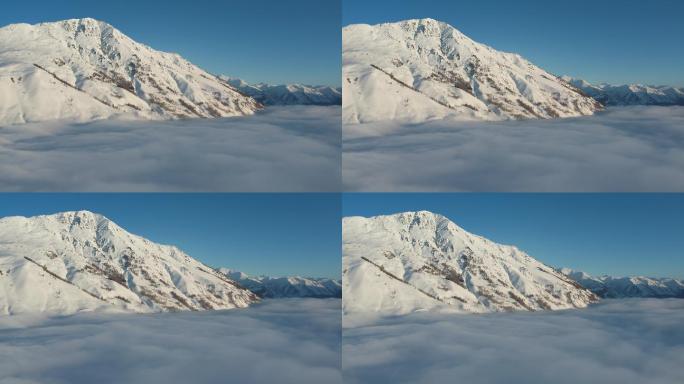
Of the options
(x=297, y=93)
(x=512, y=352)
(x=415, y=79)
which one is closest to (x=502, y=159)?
(x=297, y=93)

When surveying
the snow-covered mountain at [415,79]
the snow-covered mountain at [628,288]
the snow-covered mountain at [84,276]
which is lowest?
the snow-covered mountain at [628,288]

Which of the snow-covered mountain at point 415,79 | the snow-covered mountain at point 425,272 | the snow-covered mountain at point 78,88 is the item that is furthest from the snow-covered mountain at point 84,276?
the snow-covered mountain at point 415,79

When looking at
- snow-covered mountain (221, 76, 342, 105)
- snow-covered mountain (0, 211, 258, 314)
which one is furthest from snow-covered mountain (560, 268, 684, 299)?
snow-covered mountain (0, 211, 258, 314)

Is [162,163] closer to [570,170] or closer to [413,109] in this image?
[570,170]

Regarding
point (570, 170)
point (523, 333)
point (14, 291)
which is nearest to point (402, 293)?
point (523, 333)

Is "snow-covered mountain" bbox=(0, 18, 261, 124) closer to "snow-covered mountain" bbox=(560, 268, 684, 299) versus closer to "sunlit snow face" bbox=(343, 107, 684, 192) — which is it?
"sunlit snow face" bbox=(343, 107, 684, 192)

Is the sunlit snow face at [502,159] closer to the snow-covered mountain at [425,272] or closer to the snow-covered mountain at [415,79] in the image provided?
the snow-covered mountain at [415,79]

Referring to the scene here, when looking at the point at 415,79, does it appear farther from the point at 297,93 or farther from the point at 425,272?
the point at 297,93
